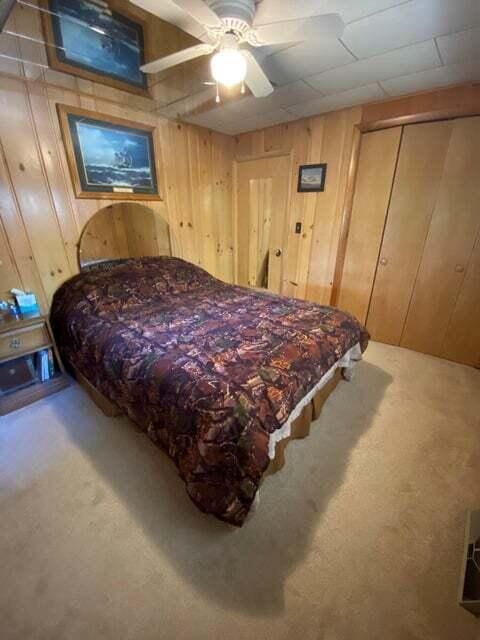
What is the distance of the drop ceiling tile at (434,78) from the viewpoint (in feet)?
5.83

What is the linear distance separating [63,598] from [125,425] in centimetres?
86

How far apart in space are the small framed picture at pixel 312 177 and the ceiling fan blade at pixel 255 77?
120cm

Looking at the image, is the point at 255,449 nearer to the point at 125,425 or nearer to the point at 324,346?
the point at 324,346

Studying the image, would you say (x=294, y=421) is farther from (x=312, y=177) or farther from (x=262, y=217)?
(x=262, y=217)

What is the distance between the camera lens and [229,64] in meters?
1.30

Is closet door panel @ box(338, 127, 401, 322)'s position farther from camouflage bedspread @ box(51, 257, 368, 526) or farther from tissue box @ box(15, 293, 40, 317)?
tissue box @ box(15, 293, 40, 317)

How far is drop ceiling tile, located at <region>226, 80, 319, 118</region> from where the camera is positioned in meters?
2.08

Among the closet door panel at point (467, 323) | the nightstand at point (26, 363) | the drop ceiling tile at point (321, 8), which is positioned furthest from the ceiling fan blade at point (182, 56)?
the closet door panel at point (467, 323)

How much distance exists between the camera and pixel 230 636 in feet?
2.97

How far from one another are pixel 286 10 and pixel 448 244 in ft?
6.98

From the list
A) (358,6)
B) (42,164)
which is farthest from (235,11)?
(42,164)

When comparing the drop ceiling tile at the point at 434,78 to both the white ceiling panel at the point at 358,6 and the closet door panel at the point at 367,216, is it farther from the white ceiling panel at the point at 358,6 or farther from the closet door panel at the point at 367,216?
the white ceiling panel at the point at 358,6

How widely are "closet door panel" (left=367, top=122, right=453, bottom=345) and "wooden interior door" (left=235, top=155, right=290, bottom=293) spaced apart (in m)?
1.14

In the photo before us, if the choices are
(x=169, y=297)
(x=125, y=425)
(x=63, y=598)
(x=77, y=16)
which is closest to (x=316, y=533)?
(x=63, y=598)
